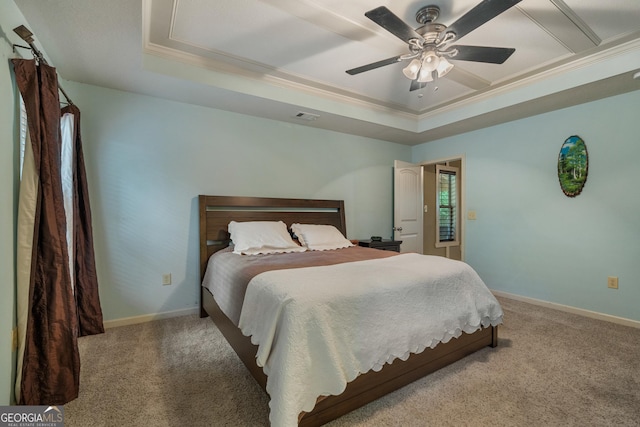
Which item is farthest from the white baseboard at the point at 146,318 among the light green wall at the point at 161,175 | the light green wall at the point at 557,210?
the light green wall at the point at 557,210

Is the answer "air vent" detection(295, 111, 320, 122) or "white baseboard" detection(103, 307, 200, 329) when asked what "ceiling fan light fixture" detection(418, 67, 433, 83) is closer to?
"air vent" detection(295, 111, 320, 122)

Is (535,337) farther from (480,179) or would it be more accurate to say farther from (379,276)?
(480,179)

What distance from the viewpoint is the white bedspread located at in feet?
4.35

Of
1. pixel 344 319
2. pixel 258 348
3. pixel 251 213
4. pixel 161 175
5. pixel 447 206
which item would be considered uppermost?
pixel 161 175

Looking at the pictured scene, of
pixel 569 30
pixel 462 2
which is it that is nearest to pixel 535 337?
pixel 569 30

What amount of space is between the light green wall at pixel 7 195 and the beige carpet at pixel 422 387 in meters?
0.43

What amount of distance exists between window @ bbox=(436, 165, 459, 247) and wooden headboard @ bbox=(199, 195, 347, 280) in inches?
100

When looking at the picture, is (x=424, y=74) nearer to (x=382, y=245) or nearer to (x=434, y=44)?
(x=434, y=44)

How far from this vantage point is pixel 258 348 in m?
1.55

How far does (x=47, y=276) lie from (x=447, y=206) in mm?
5925

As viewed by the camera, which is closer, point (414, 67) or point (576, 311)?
point (414, 67)

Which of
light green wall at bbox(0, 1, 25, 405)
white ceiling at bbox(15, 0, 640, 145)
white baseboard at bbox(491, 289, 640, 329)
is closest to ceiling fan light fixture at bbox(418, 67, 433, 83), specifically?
white ceiling at bbox(15, 0, 640, 145)

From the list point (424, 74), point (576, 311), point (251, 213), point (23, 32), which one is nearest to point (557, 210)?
point (576, 311)

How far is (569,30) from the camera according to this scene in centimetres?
220
